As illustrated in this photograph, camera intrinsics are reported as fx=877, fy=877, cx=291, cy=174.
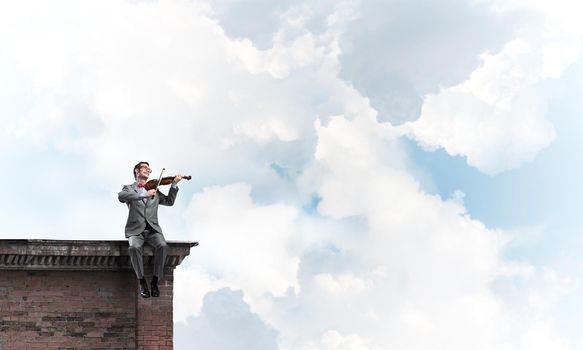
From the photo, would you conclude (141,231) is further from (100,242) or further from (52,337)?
(52,337)

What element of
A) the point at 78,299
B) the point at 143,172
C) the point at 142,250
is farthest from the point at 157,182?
the point at 78,299

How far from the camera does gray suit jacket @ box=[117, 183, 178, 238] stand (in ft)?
60.1

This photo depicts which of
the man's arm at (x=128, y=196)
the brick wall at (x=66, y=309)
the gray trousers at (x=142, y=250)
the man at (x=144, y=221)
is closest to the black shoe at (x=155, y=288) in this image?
the man at (x=144, y=221)

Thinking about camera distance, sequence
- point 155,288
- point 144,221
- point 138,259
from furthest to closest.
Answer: point 144,221 < point 155,288 < point 138,259

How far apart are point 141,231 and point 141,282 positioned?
1.05 m

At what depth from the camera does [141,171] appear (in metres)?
18.8

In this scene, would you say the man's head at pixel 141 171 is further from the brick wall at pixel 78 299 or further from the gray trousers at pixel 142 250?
the brick wall at pixel 78 299

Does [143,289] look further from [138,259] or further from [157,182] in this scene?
[157,182]

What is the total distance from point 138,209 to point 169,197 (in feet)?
2.61

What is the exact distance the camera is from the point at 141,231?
1827cm

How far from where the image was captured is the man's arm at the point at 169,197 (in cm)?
1888

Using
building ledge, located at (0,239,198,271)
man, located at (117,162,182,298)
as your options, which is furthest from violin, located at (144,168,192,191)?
building ledge, located at (0,239,198,271)

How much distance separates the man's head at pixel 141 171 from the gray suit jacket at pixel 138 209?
0.74 feet

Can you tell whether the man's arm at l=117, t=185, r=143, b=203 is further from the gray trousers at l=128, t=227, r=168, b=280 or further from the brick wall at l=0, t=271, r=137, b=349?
the brick wall at l=0, t=271, r=137, b=349
